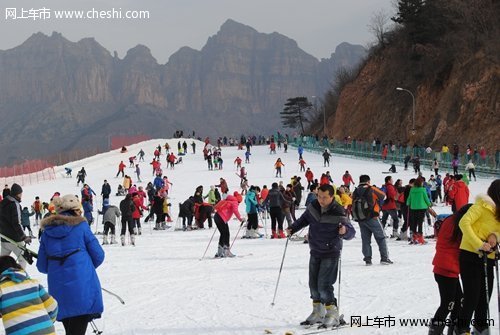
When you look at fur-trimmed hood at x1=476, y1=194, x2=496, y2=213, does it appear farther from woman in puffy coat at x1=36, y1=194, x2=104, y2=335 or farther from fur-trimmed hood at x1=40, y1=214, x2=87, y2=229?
fur-trimmed hood at x1=40, y1=214, x2=87, y2=229

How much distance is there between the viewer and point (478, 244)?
5.66 meters

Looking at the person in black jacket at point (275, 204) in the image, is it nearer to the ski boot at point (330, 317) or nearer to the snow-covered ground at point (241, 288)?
the snow-covered ground at point (241, 288)

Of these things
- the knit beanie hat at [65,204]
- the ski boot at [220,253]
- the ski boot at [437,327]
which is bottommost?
the ski boot at [220,253]

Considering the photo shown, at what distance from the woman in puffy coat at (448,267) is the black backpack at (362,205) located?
16.8ft

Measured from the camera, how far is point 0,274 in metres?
4.50

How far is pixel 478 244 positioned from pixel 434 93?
55386mm

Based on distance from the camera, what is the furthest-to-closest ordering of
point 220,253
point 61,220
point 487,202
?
point 220,253 < point 487,202 < point 61,220

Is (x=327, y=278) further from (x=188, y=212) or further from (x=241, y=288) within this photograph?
(x=188, y=212)

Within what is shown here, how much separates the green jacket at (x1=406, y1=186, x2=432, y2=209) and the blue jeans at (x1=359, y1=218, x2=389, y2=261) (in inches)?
108

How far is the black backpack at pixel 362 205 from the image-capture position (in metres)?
11.3

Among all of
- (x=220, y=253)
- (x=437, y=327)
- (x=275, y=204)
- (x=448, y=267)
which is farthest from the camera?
(x=275, y=204)

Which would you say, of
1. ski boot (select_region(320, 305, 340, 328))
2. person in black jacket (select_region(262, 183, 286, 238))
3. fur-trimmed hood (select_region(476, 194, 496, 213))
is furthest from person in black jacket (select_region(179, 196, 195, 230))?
fur-trimmed hood (select_region(476, 194, 496, 213))

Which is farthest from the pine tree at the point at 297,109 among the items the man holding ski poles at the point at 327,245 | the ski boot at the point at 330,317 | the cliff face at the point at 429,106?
the ski boot at the point at 330,317

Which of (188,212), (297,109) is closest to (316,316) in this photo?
(188,212)
